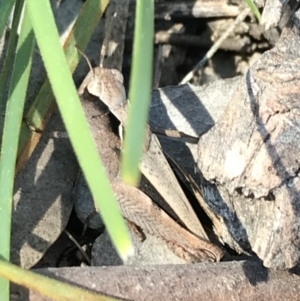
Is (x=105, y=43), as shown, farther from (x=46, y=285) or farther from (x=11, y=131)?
(x=46, y=285)

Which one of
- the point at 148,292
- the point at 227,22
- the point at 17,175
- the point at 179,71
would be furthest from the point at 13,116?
the point at 227,22

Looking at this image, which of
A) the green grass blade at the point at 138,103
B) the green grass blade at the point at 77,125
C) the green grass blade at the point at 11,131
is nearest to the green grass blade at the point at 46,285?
the green grass blade at the point at 11,131

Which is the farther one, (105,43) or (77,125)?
(105,43)

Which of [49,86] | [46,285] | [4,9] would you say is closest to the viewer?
[46,285]

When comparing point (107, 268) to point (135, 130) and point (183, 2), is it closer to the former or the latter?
point (135, 130)

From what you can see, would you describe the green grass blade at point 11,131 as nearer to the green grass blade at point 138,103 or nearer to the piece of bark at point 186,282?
the piece of bark at point 186,282

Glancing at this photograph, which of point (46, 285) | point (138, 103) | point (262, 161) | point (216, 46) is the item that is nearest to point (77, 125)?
point (138, 103)
